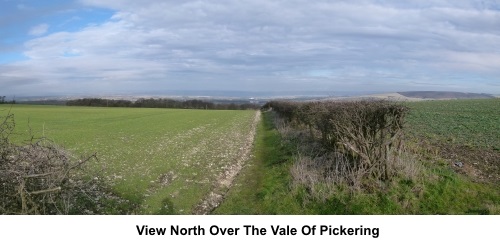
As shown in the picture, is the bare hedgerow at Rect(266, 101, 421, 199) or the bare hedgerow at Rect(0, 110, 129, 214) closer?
the bare hedgerow at Rect(0, 110, 129, 214)

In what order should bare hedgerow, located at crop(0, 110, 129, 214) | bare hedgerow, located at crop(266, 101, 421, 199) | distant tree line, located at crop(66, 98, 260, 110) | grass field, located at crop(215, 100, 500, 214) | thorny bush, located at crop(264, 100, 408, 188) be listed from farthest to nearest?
distant tree line, located at crop(66, 98, 260, 110)
thorny bush, located at crop(264, 100, 408, 188)
bare hedgerow, located at crop(266, 101, 421, 199)
grass field, located at crop(215, 100, 500, 214)
bare hedgerow, located at crop(0, 110, 129, 214)

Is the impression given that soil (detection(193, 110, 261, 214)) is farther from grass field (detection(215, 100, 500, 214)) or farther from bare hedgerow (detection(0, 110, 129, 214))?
bare hedgerow (detection(0, 110, 129, 214))

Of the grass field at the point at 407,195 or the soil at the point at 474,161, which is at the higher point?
the soil at the point at 474,161

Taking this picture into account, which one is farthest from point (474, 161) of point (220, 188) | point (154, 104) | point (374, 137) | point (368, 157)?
point (154, 104)

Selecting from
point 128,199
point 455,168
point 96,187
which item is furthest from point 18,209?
point 455,168

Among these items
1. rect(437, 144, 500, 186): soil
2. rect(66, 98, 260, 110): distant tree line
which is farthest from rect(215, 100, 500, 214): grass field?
rect(66, 98, 260, 110): distant tree line

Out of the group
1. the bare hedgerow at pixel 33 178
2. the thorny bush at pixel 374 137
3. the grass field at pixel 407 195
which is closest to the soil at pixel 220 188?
the grass field at pixel 407 195

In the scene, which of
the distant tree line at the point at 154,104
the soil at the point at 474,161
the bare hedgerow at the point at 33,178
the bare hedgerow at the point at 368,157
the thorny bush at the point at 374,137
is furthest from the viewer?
the distant tree line at the point at 154,104

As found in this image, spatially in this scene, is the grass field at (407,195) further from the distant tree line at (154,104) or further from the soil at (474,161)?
the distant tree line at (154,104)

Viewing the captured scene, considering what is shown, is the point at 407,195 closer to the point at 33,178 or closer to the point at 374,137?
→ the point at 374,137

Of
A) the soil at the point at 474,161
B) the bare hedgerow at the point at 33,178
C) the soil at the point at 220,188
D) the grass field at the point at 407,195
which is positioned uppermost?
the bare hedgerow at the point at 33,178

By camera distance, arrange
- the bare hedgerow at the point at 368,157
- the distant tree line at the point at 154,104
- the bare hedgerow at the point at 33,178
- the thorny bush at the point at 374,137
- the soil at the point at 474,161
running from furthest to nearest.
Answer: the distant tree line at the point at 154,104, the soil at the point at 474,161, the thorny bush at the point at 374,137, the bare hedgerow at the point at 368,157, the bare hedgerow at the point at 33,178
